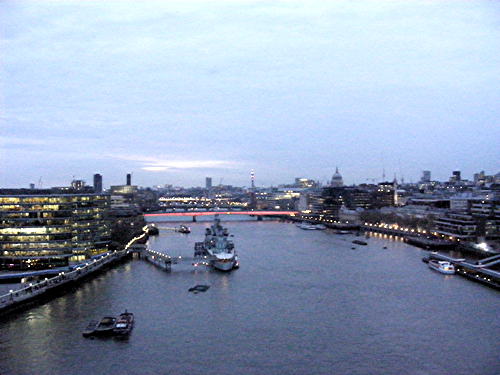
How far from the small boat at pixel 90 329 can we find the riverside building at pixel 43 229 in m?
9.17

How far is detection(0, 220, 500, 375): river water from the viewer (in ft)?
35.1

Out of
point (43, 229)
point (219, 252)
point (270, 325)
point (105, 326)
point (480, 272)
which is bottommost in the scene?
point (270, 325)

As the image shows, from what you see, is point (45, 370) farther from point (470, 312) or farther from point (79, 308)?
point (470, 312)

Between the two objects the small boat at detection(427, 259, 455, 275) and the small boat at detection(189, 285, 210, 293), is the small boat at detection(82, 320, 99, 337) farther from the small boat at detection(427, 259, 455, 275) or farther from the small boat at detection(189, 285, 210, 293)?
the small boat at detection(427, 259, 455, 275)

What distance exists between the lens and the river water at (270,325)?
10.7 m

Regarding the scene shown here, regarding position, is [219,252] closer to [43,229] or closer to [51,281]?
[43,229]

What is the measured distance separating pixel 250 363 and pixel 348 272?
11124 millimetres

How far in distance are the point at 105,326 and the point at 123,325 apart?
487 mm

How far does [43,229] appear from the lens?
22188 mm

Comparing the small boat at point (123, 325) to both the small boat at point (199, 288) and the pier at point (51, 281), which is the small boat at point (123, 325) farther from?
the small boat at point (199, 288)

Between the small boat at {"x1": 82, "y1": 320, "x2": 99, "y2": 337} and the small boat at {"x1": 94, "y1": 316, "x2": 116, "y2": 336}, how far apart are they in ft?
0.36

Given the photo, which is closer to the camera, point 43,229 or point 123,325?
point 123,325

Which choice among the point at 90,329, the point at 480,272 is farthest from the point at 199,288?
the point at 480,272

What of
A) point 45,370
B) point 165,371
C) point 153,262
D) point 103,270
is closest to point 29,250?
point 103,270
